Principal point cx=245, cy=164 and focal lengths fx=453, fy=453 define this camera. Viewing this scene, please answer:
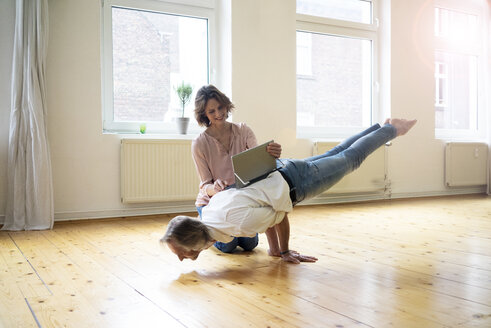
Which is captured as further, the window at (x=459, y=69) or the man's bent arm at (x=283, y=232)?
the window at (x=459, y=69)

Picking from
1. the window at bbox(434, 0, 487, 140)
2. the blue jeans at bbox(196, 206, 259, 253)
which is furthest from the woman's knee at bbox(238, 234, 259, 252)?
the window at bbox(434, 0, 487, 140)

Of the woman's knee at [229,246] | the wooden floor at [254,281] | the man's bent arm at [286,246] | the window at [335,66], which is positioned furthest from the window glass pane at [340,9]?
the man's bent arm at [286,246]

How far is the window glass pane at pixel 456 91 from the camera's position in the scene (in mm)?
5828

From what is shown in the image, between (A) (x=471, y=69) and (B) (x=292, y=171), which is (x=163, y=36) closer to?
(B) (x=292, y=171)

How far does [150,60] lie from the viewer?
13.9 feet

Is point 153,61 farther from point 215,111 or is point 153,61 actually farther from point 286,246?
point 286,246

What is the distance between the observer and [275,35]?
454 cm

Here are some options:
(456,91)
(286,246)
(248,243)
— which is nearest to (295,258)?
(286,246)

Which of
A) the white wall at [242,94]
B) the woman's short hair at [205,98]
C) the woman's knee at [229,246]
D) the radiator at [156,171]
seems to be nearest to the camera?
the woman's short hair at [205,98]

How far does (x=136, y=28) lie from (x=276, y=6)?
1406 millimetres

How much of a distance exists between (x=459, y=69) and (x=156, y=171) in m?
4.36

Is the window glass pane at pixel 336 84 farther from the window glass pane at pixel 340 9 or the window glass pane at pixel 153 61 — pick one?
the window glass pane at pixel 153 61

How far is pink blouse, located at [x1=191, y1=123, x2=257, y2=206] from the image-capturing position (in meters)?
2.44

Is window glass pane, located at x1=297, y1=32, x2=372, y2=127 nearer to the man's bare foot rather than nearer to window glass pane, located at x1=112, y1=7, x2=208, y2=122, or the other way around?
window glass pane, located at x1=112, y1=7, x2=208, y2=122
